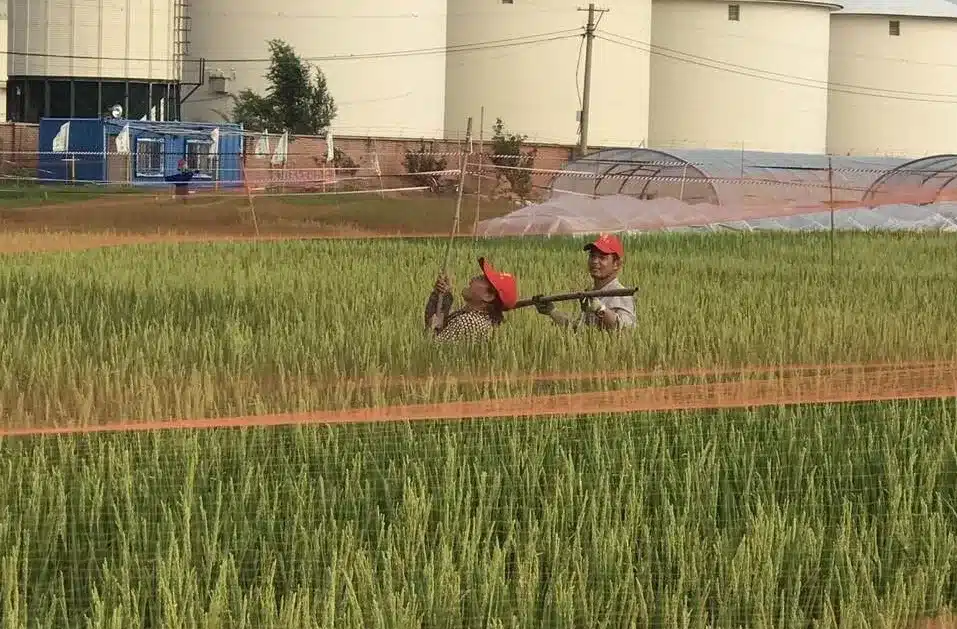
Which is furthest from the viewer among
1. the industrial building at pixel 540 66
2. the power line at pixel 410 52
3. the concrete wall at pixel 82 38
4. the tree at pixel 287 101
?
the industrial building at pixel 540 66

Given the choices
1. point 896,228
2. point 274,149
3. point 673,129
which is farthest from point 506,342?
point 673,129

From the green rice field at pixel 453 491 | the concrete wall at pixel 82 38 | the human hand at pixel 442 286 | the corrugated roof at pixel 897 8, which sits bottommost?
the green rice field at pixel 453 491

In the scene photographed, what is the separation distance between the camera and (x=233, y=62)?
42062mm

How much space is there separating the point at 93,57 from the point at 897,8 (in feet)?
91.7

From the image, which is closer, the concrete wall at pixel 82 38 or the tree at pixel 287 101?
the tree at pixel 287 101

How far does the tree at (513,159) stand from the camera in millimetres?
39812

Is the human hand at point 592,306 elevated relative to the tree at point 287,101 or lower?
lower

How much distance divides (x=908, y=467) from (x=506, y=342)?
2442mm

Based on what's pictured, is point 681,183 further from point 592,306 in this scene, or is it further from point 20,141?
point 592,306

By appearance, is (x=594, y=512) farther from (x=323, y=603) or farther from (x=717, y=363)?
(x=717, y=363)

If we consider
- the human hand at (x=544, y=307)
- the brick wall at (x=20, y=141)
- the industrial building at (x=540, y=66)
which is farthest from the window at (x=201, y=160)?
the human hand at (x=544, y=307)

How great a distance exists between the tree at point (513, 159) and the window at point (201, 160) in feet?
24.3

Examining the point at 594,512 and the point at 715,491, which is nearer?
the point at 594,512

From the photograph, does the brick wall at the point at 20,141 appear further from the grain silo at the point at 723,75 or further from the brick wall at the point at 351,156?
the grain silo at the point at 723,75
